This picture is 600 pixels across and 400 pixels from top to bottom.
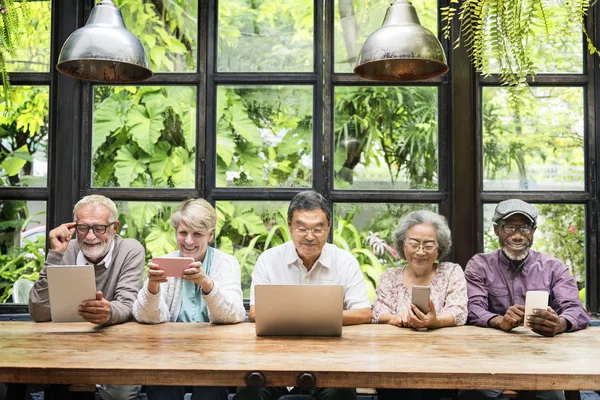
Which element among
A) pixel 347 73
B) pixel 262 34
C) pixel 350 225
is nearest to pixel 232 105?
pixel 262 34

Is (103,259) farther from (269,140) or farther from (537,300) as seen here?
(537,300)

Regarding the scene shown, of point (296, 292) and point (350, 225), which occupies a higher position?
point (350, 225)

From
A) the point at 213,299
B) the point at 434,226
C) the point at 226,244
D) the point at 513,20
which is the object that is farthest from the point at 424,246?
the point at 513,20

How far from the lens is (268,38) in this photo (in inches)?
168

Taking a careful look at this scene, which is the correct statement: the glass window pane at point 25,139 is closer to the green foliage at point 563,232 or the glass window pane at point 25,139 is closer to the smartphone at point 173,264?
the smartphone at point 173,264

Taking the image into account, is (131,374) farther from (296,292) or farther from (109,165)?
(109,165)

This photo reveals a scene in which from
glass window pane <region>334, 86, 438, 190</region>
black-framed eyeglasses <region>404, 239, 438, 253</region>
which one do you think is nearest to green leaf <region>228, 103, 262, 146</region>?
glass window pane <region>334, 86, 438, 190</region>

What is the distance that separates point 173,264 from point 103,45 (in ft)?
3.26

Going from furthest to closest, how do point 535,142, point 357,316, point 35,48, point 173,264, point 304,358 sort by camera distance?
point 35,48, point 535,142, point 357,316, point 173,264, point 304,358

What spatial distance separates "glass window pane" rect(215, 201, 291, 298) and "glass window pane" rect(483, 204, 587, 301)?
1.32m

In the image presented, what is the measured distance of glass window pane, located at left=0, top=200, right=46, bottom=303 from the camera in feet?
13.9

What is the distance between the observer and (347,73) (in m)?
4.25

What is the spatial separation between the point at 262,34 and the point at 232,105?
51 cm

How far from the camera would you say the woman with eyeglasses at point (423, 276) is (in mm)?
3332
